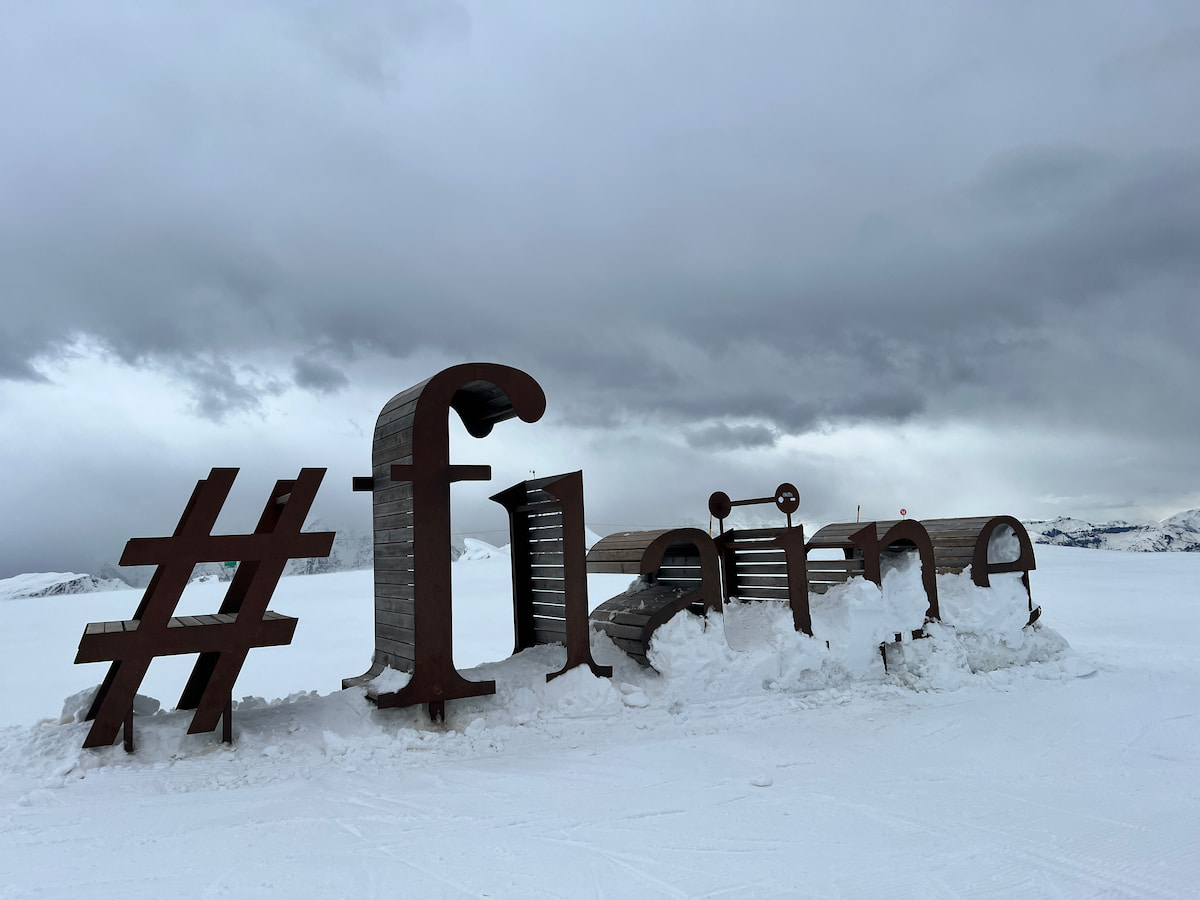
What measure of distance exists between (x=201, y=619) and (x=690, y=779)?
4010 millimetres

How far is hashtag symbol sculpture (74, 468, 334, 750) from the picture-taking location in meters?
5.34

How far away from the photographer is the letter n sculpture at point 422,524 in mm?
6305

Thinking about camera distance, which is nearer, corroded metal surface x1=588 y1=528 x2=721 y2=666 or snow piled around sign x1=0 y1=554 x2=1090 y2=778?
snow piled around sign x1=0 y1=554 x2=1090 y2=778

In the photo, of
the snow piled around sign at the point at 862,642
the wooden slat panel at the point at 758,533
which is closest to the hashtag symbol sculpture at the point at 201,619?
A: the snow piled around sign at the point at 862,642

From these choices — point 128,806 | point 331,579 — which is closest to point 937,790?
point 128,806

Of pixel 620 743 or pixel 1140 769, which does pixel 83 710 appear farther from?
pixel 1140 769

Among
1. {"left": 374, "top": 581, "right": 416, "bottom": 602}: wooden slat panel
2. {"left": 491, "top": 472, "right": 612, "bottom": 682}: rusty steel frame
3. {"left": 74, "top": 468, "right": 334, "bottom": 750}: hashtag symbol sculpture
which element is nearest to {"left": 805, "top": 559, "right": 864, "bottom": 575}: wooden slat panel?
{"left": 491, "top": 472, "right": 612, "bottom": 682}: rusty steel frame

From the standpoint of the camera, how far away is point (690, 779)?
5238 millimetres

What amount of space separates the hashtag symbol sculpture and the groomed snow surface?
1.07 ft

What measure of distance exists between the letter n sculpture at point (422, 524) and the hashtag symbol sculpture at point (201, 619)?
75 centimetres

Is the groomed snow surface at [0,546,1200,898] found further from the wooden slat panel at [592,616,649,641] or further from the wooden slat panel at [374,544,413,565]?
the wooden slat panel at [374,544,413,565]

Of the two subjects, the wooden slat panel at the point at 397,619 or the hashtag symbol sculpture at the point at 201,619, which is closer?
the hashtag symbol sculpture at the point at 201,619

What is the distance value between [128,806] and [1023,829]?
5403 millimetres

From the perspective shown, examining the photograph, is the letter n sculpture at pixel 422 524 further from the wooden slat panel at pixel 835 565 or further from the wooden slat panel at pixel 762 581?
the wooden slat panel at pixel 835 565
